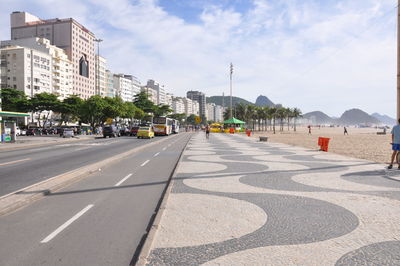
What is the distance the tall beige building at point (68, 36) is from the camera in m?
119

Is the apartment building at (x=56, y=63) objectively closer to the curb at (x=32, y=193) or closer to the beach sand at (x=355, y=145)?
the beach sand at (x=355, y=145)

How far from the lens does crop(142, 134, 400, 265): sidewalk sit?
12.4ft

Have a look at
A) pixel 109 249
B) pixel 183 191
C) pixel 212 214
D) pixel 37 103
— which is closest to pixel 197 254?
pixel 109 249

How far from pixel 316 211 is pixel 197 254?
2.85 m

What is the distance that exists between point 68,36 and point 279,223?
130 m

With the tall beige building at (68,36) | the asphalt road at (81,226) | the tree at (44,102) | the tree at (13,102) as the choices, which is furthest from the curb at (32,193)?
the tall beige building at (68,36)

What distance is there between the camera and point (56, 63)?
104 meters

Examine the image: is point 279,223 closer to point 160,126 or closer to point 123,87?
point 160,126

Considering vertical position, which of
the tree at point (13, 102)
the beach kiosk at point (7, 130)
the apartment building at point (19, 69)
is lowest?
the beach kiosk at point (7, 130)

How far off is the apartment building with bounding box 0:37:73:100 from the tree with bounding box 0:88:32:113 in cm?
3527

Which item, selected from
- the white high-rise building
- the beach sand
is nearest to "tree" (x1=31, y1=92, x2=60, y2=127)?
the beach sand

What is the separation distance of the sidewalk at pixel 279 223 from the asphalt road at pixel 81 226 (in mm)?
485

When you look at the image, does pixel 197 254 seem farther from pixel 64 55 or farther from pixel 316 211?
pixel 64 55

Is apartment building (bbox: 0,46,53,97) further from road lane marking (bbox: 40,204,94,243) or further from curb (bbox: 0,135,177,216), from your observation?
road lane marking (bbox: 40,204,94,243)
